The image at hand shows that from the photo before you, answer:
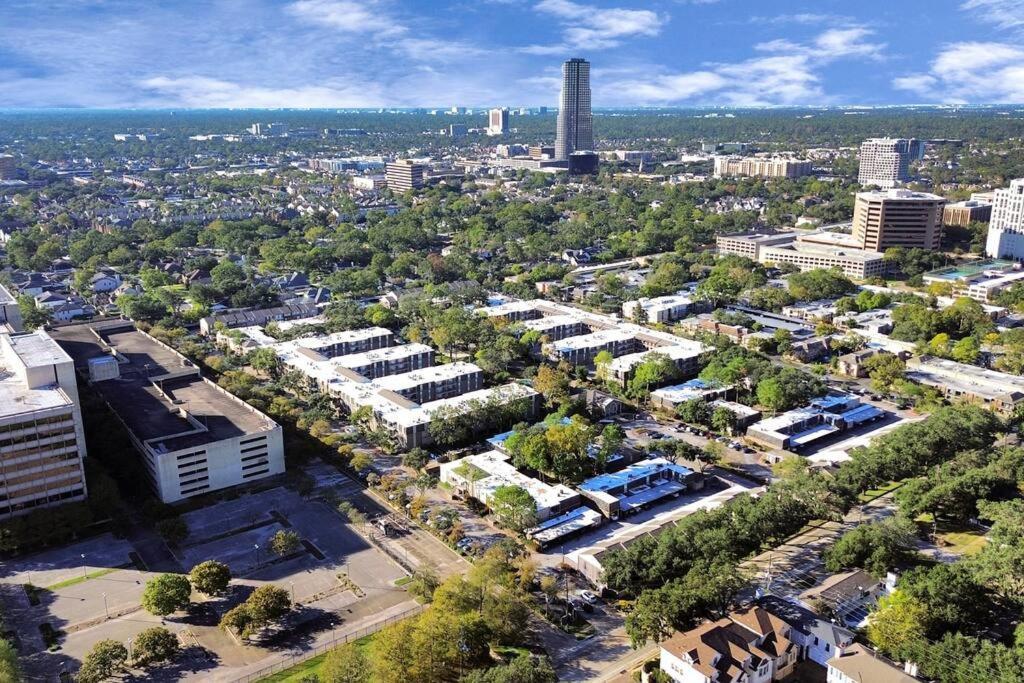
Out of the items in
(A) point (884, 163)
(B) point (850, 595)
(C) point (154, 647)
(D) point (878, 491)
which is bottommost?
(C) point (154, 647)

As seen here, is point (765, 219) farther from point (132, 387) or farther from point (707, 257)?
point (132, 387)

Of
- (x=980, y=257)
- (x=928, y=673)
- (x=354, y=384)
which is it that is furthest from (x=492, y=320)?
(x=980, y=257)

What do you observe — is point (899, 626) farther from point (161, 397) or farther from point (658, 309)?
point (658, 309)

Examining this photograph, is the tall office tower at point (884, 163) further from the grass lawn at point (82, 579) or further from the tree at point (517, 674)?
the grass lawn at point (82, 579)

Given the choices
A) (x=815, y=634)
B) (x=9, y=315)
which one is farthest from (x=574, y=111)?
(x=815, y=634)

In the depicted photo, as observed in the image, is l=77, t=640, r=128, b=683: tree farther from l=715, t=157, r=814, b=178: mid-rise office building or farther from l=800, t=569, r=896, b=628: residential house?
l=715, t=157, r=814, b=178: mid-rise office building

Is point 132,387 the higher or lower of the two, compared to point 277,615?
higher

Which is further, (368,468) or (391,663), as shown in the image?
(368,468)
